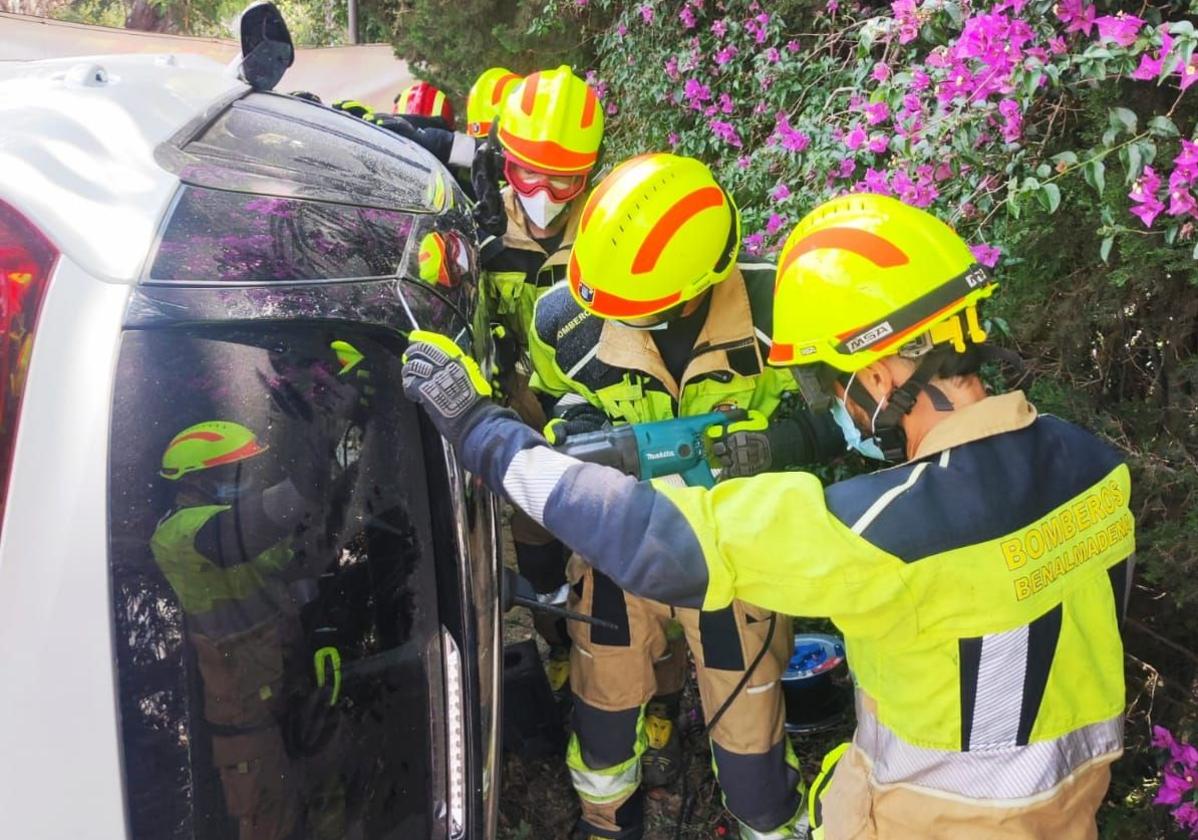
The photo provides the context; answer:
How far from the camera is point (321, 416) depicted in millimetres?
1444

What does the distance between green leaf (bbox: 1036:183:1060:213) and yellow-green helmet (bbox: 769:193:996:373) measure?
62 cm

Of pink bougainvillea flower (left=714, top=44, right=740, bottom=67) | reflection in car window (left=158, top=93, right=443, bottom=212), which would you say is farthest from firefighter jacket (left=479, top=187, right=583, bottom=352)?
pink bougainvillea flower (left=714, top=44, right=740, bottom=67)

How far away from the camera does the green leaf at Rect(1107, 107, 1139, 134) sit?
1960mm

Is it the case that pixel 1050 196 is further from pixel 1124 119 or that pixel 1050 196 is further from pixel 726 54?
pixel 726 54

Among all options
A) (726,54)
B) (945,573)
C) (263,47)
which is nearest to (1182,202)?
(945,573)

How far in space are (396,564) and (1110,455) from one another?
Answer: 121cm

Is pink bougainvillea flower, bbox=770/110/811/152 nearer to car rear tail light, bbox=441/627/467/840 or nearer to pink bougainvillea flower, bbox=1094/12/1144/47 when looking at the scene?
pink bougainvillea flower, bbox=1094/12/1144/47

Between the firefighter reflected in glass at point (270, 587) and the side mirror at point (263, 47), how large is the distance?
1896 millimetres

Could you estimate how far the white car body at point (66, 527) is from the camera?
1138 millimetres

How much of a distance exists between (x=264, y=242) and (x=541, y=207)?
175 cm

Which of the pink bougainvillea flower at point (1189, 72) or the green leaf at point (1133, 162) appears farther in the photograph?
the green leaf at point (1133, 162)

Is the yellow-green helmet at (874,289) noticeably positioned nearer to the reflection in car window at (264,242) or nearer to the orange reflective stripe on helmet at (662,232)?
the orange reflective stripe on helmet at (662,232)

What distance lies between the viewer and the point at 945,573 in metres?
1.38

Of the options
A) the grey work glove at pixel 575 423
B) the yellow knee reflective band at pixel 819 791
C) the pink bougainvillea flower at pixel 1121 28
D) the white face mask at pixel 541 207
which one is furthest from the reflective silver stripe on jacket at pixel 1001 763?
the white face mask at pixel 541 207
